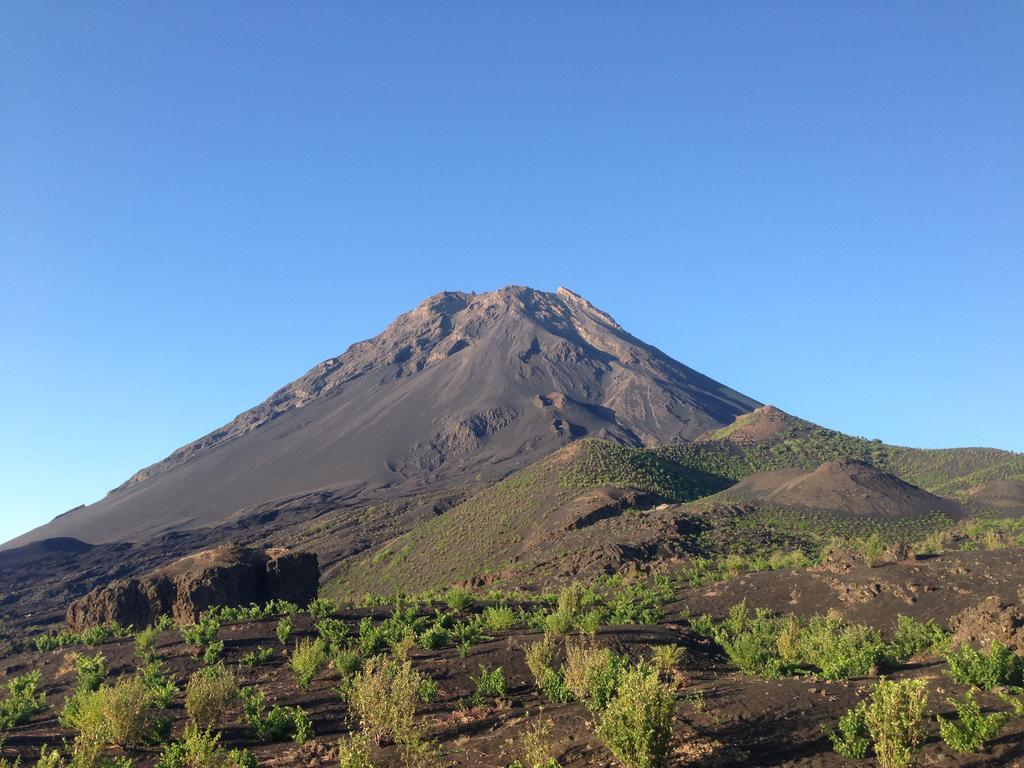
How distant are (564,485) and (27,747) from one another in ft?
151

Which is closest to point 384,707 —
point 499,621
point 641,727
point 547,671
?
point 641,727

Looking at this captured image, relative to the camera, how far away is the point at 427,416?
379ft

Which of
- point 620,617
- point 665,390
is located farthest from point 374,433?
point 620,617

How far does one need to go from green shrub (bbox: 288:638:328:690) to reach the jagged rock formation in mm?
72343

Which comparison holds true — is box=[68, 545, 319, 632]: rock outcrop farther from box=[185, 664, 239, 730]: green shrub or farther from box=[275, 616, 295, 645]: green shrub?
box=[185, 664, 239, 730]: green shrub

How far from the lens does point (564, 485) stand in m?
55.2

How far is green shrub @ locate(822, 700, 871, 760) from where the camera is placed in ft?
24.8

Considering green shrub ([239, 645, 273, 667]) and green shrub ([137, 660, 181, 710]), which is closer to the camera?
green shrub ([137, 660, 181, 710])

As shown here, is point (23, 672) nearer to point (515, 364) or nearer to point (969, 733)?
point (969, 733)

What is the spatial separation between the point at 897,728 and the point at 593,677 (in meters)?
4.60

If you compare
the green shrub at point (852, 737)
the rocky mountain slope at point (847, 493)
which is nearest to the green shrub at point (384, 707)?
the green shrub at point (852, 737)

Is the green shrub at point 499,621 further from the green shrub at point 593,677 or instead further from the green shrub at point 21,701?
the green shrub at point 21,701

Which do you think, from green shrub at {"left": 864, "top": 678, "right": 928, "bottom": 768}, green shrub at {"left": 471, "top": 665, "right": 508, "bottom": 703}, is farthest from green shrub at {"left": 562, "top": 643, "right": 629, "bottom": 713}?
green shrub at {"left": 864, "top": 678, "right": 928, "bottom": 768}

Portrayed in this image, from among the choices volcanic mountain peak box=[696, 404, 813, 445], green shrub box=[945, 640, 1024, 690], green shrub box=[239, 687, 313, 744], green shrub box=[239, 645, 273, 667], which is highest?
volcanic mountain peak box=[696, 404, 813, 445]
